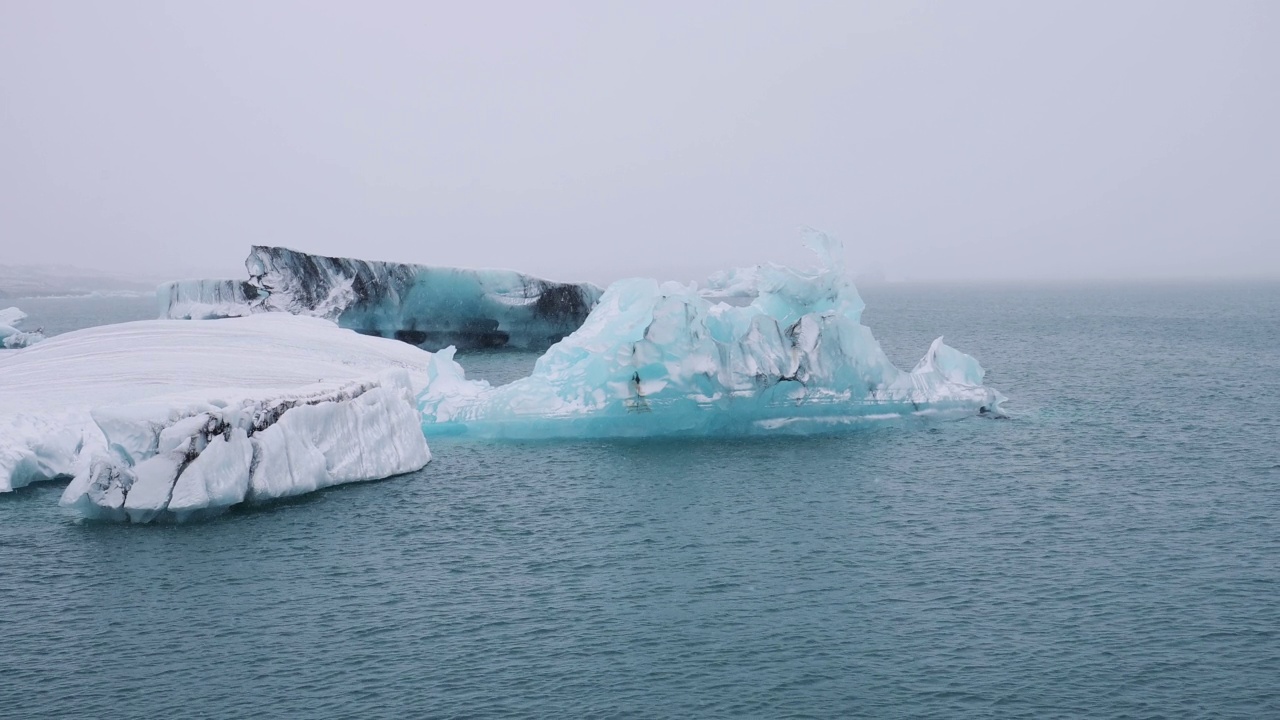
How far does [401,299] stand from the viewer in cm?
5516

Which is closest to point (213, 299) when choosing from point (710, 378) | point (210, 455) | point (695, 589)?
point (710, 378)

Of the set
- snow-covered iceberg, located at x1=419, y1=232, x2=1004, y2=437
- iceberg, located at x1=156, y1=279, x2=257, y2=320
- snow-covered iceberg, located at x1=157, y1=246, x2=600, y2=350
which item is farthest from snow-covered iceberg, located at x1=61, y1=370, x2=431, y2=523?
iceberg, located at x1=156, y1=279, x2=257, y2=320

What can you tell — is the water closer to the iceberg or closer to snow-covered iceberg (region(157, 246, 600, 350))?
snow-covered iceberg (region(157, 246, 600, 350))

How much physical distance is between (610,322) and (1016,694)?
2147 cm

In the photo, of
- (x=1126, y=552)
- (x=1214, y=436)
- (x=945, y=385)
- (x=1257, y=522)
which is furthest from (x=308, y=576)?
(x=1214, y=436)

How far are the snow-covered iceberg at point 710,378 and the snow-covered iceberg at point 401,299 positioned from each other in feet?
64.8

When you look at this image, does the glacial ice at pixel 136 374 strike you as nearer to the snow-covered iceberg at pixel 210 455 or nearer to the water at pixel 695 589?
the snow-covered iceberg at pixel 210 455

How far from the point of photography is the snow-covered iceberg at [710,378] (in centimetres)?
3209

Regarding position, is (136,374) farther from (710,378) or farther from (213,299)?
(213,299)

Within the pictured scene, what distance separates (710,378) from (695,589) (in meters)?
13.4

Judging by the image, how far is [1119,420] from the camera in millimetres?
34906

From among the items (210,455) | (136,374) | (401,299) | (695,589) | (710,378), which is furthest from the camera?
(401,299)

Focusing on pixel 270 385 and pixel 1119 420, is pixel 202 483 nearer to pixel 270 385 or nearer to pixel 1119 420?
pixel 270 385

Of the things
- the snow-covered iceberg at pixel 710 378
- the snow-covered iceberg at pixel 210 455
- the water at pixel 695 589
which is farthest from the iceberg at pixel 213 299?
the snow-covered iceberg at pixel 210 455
